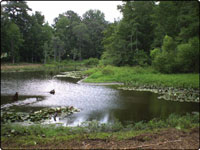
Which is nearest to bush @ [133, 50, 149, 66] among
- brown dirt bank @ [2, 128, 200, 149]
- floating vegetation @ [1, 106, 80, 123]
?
floating vegetation @ [1, 106, 80, 123]

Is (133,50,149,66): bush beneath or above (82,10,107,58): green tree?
beneath

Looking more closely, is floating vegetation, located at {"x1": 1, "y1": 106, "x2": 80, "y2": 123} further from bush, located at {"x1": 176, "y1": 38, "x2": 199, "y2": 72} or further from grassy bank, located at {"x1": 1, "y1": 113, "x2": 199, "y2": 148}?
bush, located at {"x1": 176, "y1": 38, "x2": 199, "y2": 72}

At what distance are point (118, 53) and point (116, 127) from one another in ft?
70.2

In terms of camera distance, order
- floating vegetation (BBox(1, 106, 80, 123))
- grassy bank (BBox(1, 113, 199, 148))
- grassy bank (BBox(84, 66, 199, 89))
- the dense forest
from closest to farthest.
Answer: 1. grassy bank (BBox(1, 113, 199, 148))
2. floating vegetation (BBox(1, 106, 80, 123))
3. grassy bank (BBox(84, 66, 199, 89))
4. the dense forest

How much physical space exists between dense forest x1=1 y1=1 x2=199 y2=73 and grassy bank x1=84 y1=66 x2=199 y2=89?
6.20 feet

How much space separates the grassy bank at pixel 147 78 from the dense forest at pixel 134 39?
74.3 inches

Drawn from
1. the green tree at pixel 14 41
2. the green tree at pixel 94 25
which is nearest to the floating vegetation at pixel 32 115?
the green tree at pixel 94 25

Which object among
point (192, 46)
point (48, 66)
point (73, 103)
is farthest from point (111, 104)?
point (48, 66)

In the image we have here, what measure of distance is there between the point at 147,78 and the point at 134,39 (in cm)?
1055

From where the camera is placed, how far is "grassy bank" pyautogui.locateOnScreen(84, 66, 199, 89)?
17.4 meters

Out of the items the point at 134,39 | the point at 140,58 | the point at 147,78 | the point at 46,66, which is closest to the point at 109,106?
the point at 147,78

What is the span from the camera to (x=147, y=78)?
1973 centimetres

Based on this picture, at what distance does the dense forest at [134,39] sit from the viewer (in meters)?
19.6

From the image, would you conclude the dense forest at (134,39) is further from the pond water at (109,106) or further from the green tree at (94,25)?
the pond water at (109,106)
